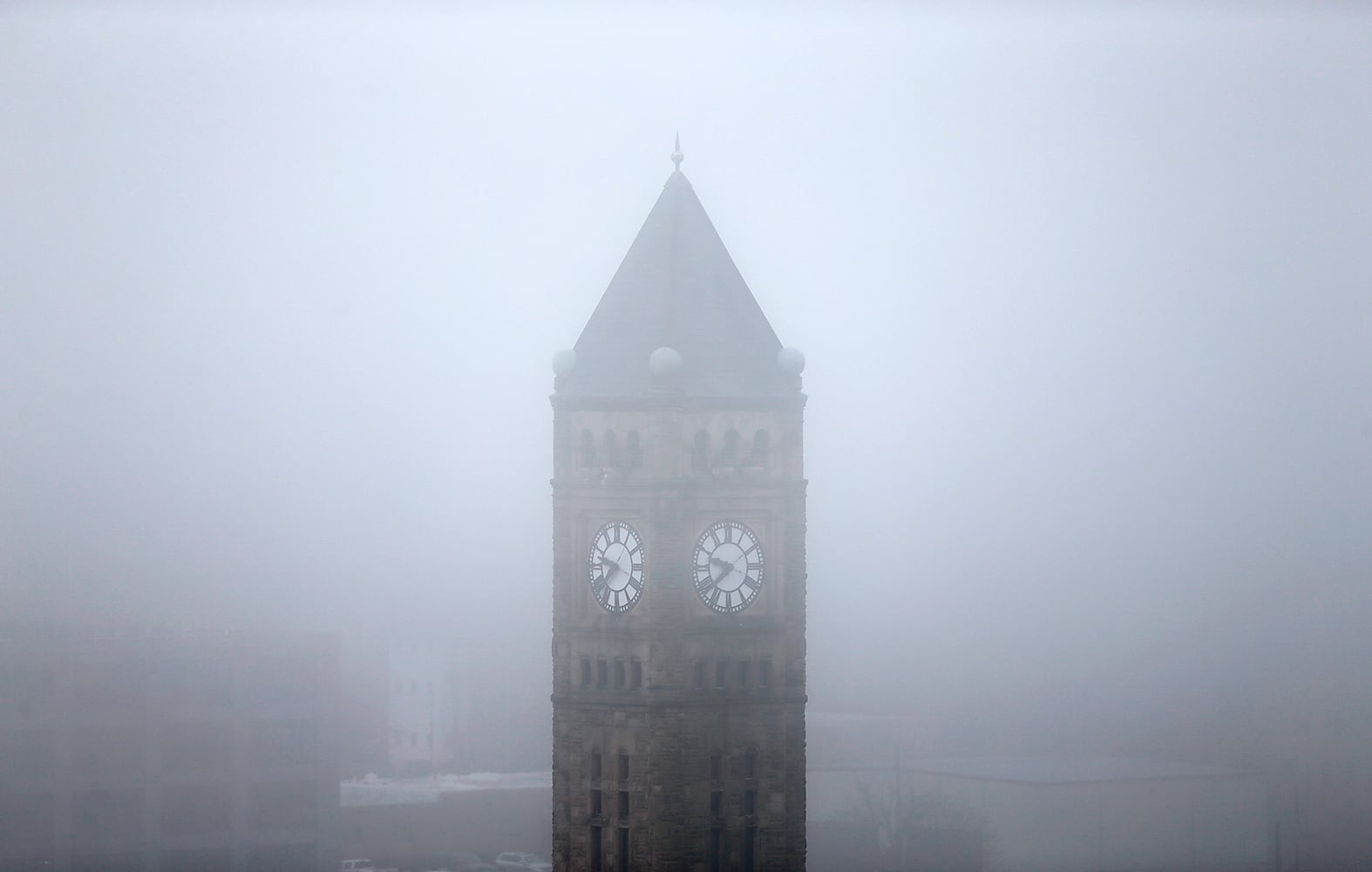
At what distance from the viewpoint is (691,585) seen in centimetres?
4744

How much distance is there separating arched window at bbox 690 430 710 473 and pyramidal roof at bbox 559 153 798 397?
3.62 feet

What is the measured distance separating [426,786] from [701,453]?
38.0m

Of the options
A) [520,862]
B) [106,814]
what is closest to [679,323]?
[520,862]

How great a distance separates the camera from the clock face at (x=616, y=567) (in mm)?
47562

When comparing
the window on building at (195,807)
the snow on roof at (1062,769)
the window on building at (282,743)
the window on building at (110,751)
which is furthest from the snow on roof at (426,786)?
the snow on roof at (1062,769)

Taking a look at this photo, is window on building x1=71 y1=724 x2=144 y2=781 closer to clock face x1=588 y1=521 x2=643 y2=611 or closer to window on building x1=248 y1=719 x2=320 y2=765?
window on building x1=248 y1=719 x2=320 y2=765

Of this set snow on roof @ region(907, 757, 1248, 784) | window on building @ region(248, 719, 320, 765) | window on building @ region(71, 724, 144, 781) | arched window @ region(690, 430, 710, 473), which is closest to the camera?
arched window @ region(690, 430, 710, 473)

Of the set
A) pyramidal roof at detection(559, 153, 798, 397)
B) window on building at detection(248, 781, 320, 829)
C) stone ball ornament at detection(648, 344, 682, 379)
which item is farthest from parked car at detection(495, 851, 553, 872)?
stone ball ornament at detection(648, 344, 682, 379)

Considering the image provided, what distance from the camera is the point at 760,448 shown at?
157 ft

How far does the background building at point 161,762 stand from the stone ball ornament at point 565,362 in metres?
30.5

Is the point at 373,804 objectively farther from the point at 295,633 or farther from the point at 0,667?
Answer: the point at 0,667

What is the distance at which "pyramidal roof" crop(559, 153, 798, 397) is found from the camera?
47562mm

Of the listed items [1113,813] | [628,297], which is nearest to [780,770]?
[628,297]

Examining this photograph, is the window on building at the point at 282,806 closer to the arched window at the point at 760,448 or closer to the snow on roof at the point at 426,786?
the snow on roof at the point at 426,786
